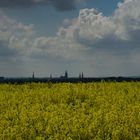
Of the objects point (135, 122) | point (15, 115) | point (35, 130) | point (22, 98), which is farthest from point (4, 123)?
point (22, 98)

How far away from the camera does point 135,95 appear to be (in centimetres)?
2486

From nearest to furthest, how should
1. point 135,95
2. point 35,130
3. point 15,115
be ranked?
point 35,130 → point 15,115 → point 135,95

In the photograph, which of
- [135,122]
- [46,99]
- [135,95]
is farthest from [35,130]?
[135,95]

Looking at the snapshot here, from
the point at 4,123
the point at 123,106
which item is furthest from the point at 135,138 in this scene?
the point at 123,106

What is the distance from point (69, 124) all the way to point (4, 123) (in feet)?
6.35

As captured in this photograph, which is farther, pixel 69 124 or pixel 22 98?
pixel 22 98

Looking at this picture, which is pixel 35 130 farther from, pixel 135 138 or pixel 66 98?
pixel 66 98

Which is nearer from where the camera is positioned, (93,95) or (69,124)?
(69,124)

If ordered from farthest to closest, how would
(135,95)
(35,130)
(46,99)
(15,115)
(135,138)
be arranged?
1. (135,95)
2. (46,99)
3. (15,115)
4. (35,130)
5. (135,138)

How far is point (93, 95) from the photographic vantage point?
2394 cm

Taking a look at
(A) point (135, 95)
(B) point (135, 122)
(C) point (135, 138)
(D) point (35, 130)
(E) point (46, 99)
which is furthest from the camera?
(A) point (135, 95)

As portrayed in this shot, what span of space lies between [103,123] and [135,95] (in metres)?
9.72

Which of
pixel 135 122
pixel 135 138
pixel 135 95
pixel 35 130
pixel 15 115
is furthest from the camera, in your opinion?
pixel 135 95

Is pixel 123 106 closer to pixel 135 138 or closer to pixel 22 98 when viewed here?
pixel 22 98
